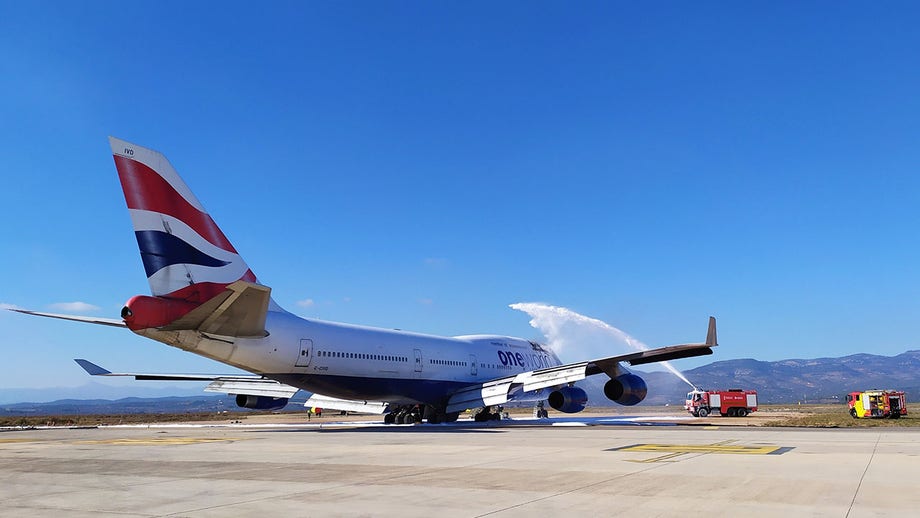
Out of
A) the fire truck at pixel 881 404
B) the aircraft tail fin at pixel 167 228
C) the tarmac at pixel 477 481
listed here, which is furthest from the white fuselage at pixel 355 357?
the fire truck at pixel 881 404

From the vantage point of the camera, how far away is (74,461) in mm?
14312

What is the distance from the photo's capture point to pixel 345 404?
110 ft

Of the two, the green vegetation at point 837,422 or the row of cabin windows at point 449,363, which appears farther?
the row of cabin windows at point 449,363

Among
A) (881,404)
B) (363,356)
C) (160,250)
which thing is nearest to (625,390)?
(363,356)

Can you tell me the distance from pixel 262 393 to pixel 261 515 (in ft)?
87.0

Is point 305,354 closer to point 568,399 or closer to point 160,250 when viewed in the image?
point 160,250

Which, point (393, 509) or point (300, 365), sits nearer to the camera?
point (393, 509)

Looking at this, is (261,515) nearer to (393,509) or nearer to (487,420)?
(393,509)

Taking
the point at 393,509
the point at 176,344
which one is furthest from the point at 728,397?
the point at 393,509

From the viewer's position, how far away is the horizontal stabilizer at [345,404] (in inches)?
1300

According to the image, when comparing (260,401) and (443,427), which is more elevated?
(260,401)

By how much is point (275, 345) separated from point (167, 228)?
18.6 ft

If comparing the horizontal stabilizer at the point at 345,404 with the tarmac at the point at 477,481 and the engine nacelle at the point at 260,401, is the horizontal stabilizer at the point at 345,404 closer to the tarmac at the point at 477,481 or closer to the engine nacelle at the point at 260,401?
the engine nacelle at the point at 260,401

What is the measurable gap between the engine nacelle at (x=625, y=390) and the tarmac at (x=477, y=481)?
13.5m
